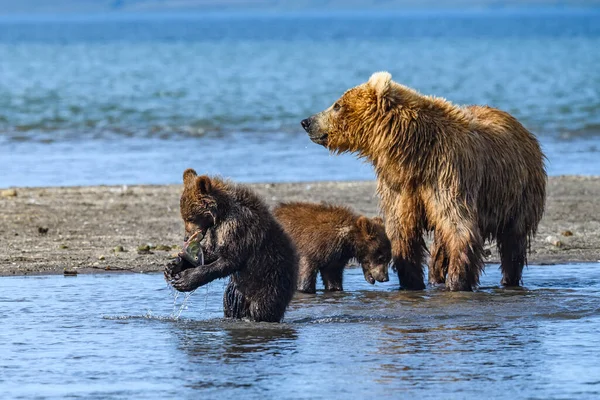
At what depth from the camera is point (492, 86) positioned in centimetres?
4453

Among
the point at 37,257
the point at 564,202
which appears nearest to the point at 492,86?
the point at 564,202

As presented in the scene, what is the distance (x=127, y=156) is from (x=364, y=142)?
11.4 m

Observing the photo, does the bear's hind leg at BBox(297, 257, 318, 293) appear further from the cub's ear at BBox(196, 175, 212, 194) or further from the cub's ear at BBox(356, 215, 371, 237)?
the cub's ear at BBox(196, 175, 212, 194)

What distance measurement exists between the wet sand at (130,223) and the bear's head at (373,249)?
420 mm

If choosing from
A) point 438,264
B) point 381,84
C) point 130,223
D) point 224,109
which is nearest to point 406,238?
point 438,264

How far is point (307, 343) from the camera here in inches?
311

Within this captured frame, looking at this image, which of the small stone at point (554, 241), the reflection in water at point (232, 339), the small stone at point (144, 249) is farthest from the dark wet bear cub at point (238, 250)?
the small stone at point (554, 241)

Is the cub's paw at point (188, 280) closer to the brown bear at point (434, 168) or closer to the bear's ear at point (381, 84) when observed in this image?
the brown bear at point (434, 168)

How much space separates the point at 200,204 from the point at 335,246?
1.83 metres

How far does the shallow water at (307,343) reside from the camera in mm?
6840

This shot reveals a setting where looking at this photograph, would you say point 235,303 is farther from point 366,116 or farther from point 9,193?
point 9,193

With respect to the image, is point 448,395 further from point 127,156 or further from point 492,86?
point 492,86

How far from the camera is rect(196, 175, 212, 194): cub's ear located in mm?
8273

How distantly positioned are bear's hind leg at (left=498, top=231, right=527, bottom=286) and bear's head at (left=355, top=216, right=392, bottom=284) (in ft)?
3.04
